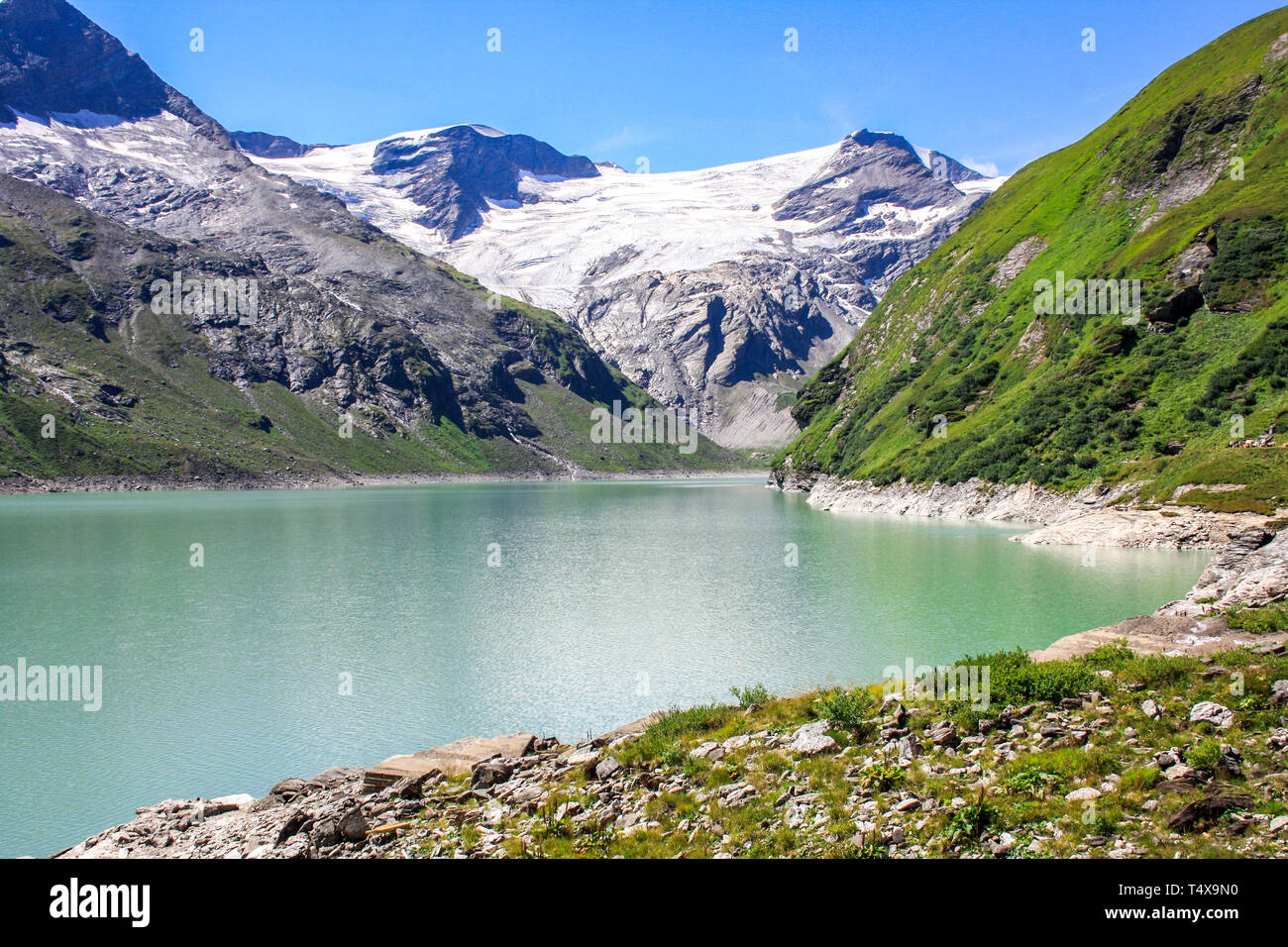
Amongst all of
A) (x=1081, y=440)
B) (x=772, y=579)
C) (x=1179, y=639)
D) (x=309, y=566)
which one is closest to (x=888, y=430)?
(x=1081, y=440)

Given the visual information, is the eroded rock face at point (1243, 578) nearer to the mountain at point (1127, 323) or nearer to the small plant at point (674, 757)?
the small plant at point (674, 757)

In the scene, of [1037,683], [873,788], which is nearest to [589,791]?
[873,788]

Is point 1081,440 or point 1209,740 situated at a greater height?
point 1081,440

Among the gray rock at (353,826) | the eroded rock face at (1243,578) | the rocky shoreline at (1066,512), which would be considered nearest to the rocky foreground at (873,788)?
the gray rock at (353,826)

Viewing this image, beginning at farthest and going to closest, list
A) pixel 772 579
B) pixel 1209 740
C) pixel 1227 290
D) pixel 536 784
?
pixel 1227 290
pixel 772 579
pixel 536 784
pixel 1209 740

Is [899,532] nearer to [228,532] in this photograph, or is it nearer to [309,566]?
[309,566]

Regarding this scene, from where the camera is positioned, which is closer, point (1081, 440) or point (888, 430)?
point (1081, 440)
